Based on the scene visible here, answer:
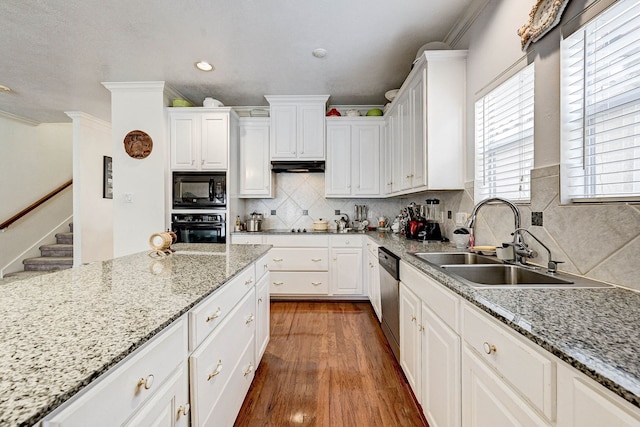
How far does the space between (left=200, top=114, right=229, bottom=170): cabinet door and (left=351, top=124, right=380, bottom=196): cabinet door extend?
1594mm

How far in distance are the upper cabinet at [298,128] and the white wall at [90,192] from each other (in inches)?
119

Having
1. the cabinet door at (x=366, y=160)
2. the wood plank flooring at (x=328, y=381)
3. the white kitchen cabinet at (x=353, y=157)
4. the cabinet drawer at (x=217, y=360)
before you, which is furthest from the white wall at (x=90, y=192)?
the cabinet door at (x=366, y=160)

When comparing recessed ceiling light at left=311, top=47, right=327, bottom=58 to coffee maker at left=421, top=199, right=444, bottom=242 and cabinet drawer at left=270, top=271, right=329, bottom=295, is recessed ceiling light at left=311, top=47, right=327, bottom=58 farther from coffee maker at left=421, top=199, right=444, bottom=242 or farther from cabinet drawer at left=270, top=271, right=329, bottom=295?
cabinet drawer at left=270, top=271, right=329, bottom=295

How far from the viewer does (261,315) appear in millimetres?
1902

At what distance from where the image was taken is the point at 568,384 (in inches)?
23.4

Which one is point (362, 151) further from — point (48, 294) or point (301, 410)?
point (48, 294)

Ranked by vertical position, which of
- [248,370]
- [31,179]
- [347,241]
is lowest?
[248,370]

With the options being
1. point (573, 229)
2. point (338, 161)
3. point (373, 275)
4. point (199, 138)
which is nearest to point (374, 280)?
point (373, 275)

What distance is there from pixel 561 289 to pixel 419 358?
79 centimetres

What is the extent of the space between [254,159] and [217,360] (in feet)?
9.31

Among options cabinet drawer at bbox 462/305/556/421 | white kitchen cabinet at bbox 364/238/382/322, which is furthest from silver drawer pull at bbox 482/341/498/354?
white kitchen cabinet at bbox 364/238/382/322

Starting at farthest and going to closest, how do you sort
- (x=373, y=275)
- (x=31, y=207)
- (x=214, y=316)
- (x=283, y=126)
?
1. (x=31, y=207)
2. (x=283, y=126)
3. (x=373, y=275)
4. (x=214, y=316)

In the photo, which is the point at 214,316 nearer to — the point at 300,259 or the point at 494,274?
the point at 494,274

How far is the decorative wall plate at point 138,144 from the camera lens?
3141mm
